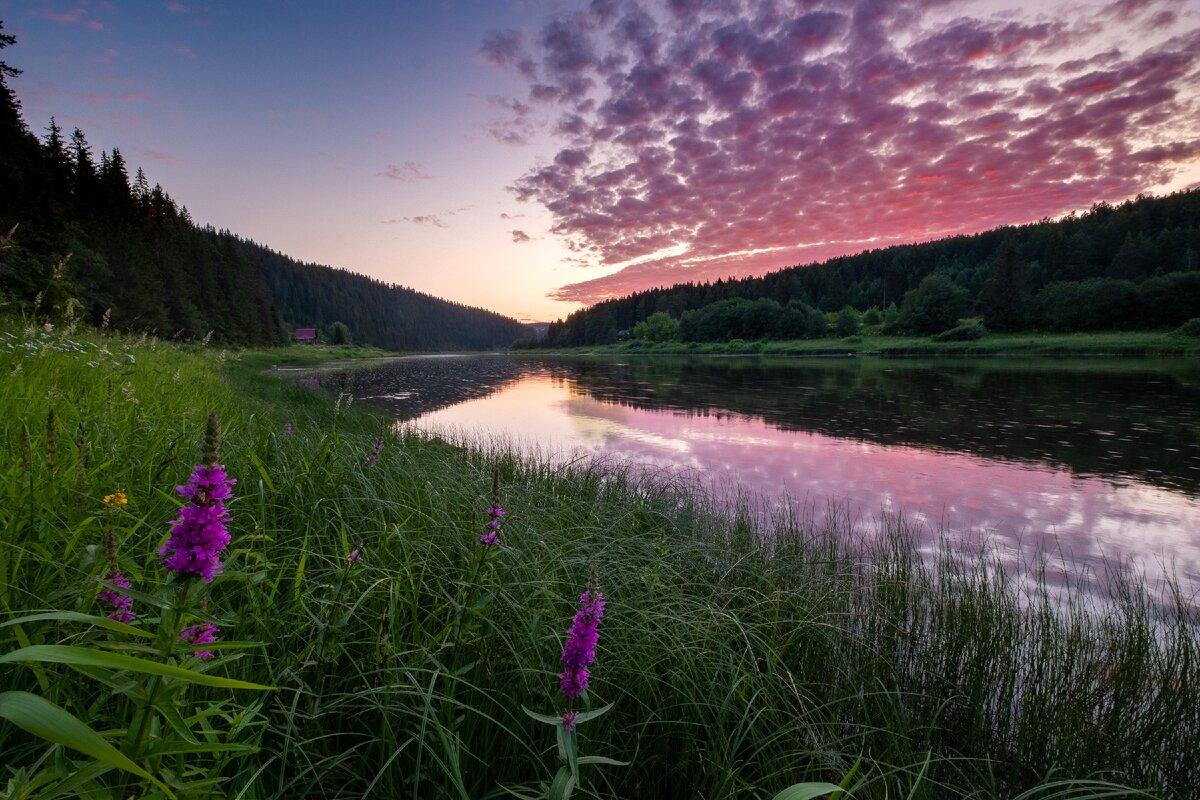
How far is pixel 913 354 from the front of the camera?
6638 centimetres

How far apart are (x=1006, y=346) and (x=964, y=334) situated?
11059 mm

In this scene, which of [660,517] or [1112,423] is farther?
[1112,423]

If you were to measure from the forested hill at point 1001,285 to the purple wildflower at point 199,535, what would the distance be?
9639 centimetres

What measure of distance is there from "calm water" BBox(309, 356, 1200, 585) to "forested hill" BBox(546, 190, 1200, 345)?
56.1 m

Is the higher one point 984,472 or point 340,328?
point 340,328

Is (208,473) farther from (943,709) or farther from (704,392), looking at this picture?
(704,392)

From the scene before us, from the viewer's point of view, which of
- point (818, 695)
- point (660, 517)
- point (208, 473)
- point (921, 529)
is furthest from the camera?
point (921, 529)

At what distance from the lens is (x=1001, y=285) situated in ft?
255

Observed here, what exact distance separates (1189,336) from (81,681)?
83.9 m

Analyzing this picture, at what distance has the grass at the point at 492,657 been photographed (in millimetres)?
1880

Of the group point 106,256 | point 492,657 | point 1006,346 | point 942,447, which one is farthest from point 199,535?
point 1006,346

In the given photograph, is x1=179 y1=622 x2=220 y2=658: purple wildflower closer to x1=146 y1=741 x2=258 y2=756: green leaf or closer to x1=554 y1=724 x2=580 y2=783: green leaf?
x1=146 y1=741 x2=258 y2=756: green leaf

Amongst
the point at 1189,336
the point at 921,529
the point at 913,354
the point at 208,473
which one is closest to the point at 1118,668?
the point at 921,529

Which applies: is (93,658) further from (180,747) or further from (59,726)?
(180,747)
